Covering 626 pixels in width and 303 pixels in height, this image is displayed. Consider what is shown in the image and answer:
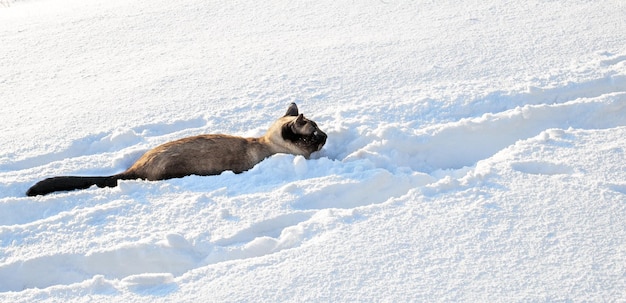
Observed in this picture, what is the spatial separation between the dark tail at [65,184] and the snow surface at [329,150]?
0.39ft

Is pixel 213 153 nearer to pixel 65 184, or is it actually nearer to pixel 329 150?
pixel 329 150

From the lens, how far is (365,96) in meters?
6.23

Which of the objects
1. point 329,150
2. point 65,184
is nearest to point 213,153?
point 329,150

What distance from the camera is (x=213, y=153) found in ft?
17.6

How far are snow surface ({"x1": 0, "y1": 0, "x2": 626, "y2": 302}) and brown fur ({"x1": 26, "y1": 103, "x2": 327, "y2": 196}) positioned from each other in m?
0.15

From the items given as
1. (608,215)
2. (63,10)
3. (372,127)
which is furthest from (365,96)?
(63,10)

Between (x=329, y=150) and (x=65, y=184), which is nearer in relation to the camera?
(x=65, y=184)

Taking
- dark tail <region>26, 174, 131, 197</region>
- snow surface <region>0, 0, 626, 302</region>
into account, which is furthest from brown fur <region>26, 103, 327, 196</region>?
snow surface <region>0, 0, 626, 302</region>

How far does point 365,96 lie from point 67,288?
125 inches

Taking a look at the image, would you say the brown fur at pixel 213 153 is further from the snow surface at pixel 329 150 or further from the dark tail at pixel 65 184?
the snow surface at pixel 329 150

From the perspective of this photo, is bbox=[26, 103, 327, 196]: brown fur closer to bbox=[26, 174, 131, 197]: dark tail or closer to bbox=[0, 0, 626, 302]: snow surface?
bbox=[26, 174, 131, 197]: dark tail

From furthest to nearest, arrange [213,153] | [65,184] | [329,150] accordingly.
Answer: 1. [329,150]
2. [213,153]
3. [65,184]

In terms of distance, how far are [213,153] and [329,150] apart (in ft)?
2.87

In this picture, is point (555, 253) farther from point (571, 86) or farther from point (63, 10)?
point (63, 10)
